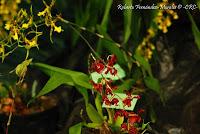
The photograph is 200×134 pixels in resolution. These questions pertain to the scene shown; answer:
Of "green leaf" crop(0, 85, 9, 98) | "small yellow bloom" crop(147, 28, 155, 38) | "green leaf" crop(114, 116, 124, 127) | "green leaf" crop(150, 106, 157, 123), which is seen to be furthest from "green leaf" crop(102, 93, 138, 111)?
"green leaf" crop(0, 85, 9, 98)

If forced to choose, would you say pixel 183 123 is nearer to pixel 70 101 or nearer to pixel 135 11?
pixel 135 11

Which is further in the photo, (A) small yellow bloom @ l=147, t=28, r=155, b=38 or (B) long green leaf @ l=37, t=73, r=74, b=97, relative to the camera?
(A) small yellow bloom @ l=147, t=28, r=155, b=38

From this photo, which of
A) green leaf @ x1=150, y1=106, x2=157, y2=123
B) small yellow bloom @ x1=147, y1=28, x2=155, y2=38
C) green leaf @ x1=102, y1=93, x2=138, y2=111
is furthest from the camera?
small yellow bloom @ x1=147, y1=28, x2=155, y2=38

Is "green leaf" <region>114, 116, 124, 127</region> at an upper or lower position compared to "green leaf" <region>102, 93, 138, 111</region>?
lower

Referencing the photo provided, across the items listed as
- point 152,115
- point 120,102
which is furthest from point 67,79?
point 152,115

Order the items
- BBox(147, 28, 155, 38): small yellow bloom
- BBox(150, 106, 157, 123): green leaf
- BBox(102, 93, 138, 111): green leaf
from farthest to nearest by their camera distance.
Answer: BBox(147, 28, 155, 38): small yellow bloom → BBox(150, 106, 157, 123): green leaf → BBox(102, 93, 138, 111): green leaf

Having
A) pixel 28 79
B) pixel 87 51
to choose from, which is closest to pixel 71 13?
pixel 87 51

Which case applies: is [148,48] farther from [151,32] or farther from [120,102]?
[120,102]

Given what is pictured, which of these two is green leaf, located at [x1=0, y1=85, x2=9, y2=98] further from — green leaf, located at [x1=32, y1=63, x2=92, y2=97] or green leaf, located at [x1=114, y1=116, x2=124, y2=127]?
green leaf, located at [x1=114, y1=116, x2=124, y2=127]

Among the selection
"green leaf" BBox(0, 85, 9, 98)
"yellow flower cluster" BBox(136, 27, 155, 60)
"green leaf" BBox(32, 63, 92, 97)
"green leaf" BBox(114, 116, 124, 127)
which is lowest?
"green leaf" BBox(114, 116, 124, 127)

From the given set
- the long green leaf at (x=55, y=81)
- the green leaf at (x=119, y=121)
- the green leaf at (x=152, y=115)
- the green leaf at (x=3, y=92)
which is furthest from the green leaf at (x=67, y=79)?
the green leaf at (x=3, y=92)

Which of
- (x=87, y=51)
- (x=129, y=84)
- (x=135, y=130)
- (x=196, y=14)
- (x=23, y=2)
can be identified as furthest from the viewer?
(x=23, y=2)
